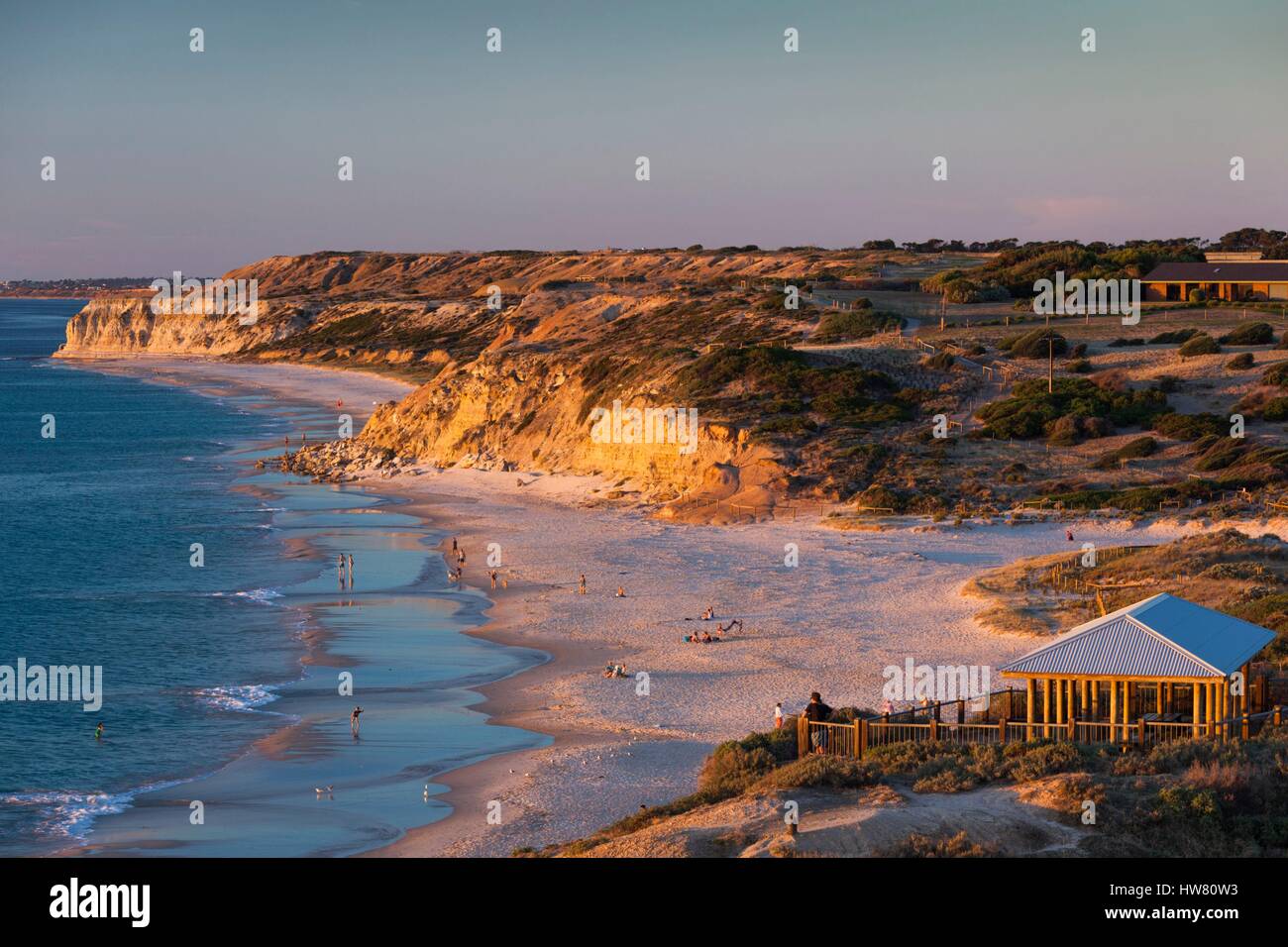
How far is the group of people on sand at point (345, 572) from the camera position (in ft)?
133

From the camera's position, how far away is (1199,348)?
58.5 metres

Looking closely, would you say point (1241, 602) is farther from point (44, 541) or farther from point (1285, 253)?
point (1285, 253)

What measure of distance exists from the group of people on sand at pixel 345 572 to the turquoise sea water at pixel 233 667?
1.44 feet

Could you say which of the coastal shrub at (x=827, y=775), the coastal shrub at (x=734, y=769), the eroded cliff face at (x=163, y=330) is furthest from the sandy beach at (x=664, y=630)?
the eroded cliff face at (x=163, y=330)

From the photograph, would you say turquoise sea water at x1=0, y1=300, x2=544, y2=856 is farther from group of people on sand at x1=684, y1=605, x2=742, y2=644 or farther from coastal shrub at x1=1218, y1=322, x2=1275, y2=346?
coastal shrub at x1=1218, y1=322, x2=1275, y2=346

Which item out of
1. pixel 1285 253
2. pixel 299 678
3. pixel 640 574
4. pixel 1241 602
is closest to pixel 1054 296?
pixel 1285 253

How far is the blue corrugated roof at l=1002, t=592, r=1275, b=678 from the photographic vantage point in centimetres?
1923

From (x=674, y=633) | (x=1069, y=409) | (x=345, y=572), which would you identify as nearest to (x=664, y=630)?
(x=674, y=633)
